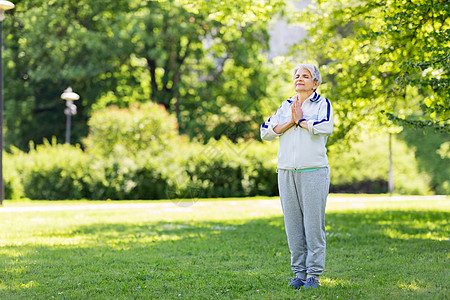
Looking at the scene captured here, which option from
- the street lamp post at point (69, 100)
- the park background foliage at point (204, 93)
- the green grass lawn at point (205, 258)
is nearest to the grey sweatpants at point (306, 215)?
the green grass lawn at point (205, 258)

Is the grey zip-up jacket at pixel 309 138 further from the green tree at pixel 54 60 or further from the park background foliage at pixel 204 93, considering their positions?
the green tree at pixel 54 60

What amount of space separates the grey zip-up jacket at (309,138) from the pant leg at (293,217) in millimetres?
128

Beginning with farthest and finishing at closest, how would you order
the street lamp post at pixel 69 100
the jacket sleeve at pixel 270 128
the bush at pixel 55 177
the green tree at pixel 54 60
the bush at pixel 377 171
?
the green tree at pixel 54 60 < the bush at pixel 377 171 < the street lamp post at pixel 69 100 < the bush at pixel 55 177 < the jacket sleeve at pixel 270 128

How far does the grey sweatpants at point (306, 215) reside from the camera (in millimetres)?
4410

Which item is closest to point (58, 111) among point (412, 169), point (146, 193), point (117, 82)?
point (117, 82)

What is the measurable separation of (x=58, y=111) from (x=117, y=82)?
14.3 feet

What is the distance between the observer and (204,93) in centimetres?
2919

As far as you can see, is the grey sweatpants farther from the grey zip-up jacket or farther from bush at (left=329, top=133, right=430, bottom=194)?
bush at (left=329, top=133, right=430, bottom=194)

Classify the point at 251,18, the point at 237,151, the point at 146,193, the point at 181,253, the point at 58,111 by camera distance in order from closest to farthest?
1. the point at 181,253
2. the point at 251,18
3. the point at 146,193
4. the point at 237,151
5. the point at 58,111

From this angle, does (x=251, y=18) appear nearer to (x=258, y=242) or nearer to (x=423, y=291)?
(x=258, y=242)

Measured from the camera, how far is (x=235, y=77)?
97.9 feet

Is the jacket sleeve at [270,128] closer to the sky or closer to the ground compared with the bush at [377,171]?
closer to the sky

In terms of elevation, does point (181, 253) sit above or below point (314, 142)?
below

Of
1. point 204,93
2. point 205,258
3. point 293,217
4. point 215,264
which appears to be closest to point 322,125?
point 293,217
